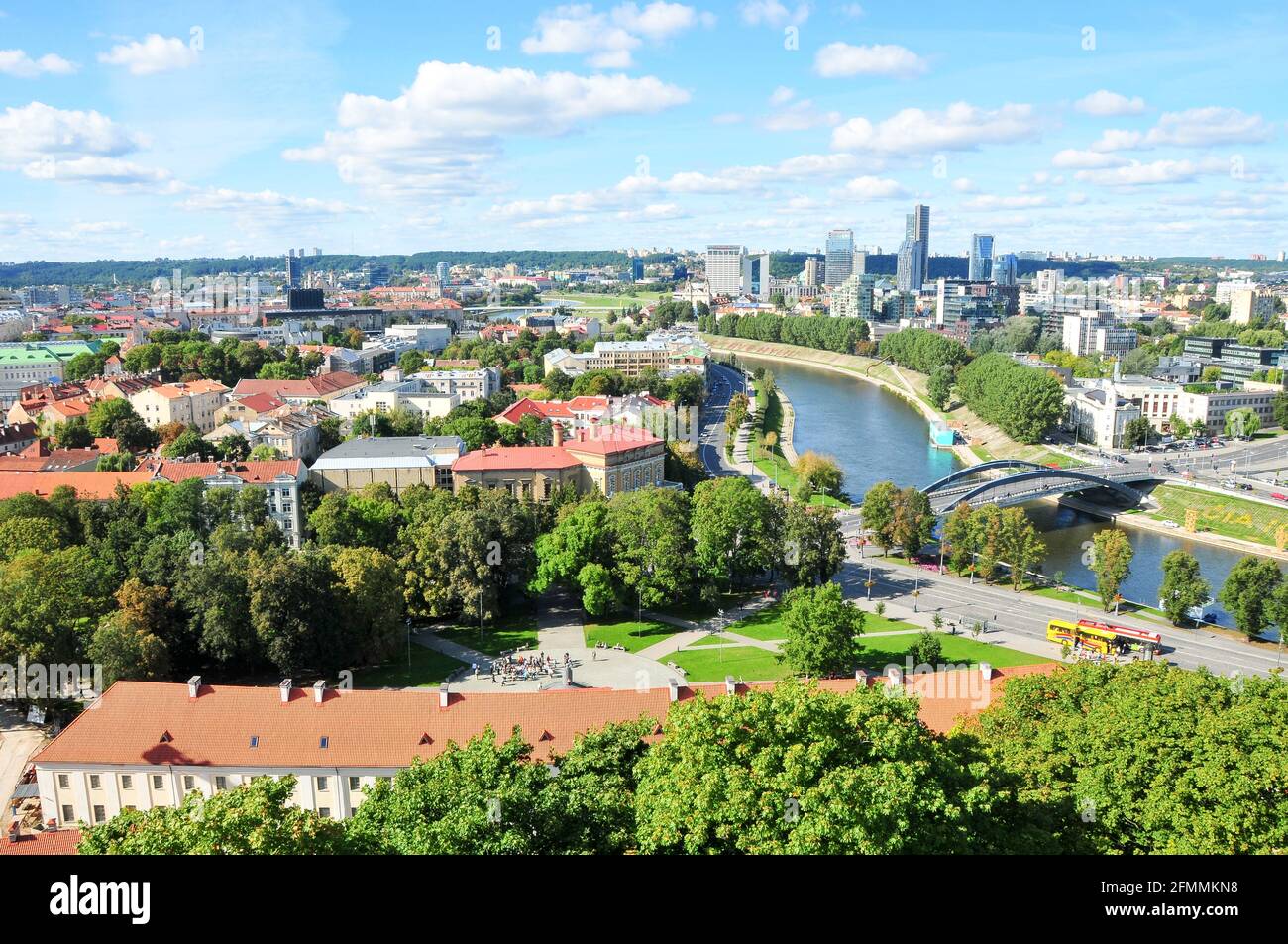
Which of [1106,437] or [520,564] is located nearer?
[520,564]

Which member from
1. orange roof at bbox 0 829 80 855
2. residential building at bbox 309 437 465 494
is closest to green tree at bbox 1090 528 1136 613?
residential building at bbox 309 437 465 494

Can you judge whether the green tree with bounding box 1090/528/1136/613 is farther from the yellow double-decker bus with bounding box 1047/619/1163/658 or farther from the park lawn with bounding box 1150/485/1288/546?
the park lawn with bounding box 1150/485/1288/546

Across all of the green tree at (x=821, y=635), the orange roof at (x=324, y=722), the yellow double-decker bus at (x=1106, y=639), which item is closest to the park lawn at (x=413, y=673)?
the orange roof at (x=324, y=722)

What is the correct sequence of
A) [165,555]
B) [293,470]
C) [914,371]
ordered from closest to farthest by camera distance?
→ [165,555], [293,470], [914,371]

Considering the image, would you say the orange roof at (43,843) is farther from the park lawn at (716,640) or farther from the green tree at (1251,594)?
the green tree at (1251,594)
